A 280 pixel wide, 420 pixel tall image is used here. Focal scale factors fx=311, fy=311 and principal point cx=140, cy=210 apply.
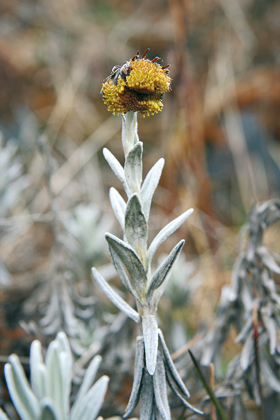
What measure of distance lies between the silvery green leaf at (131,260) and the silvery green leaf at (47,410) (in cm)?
20

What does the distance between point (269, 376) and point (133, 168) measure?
1.95ft

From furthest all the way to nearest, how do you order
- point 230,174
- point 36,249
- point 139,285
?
point 230,174 < point 36,249 < point 139,285

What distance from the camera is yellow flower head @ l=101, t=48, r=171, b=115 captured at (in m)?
0.44

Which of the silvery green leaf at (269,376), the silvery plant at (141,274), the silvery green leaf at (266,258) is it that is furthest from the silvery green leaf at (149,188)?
the silvery green leaf at (269,376)

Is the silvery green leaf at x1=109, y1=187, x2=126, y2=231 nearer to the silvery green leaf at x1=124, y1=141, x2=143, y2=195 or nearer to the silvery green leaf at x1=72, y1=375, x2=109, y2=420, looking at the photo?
the silvery green leaf at x1=124, y1=141, x2=143, y2=195

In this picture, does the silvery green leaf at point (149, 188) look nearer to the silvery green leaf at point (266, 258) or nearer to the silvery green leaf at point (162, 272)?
the silvery green leaf at point (162, 272)

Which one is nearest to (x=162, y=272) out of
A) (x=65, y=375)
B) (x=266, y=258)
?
(x=65, y=375)

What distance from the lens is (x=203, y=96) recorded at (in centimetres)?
262

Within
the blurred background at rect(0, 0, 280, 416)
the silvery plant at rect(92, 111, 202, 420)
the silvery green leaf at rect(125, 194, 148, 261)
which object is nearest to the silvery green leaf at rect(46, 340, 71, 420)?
the silvery plant at rect(92, 111, 202, 420)

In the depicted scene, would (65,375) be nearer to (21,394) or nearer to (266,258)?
(21,394)

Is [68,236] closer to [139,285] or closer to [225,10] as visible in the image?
[139,285]

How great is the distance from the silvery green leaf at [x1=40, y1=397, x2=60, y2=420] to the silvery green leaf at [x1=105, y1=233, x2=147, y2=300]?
0.20 meters

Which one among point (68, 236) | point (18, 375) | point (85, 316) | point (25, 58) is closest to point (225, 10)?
point (25, 58)

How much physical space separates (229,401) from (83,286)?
2.16ft
